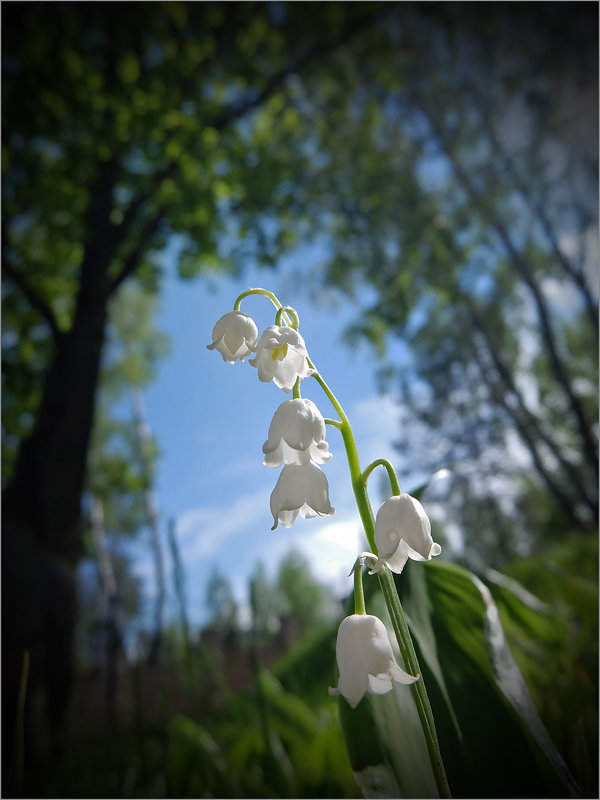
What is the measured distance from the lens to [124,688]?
168cm

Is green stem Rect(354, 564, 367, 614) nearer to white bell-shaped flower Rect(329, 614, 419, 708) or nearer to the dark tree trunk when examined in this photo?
white bell-shaped flower Rect(329, 614, 419, 708)

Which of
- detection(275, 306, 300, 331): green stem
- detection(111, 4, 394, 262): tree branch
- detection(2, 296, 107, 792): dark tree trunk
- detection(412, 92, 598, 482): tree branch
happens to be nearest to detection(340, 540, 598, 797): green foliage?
detection(275, 306, 300, 331): green stem

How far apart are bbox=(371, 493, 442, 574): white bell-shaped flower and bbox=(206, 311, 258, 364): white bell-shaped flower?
5.0 inches

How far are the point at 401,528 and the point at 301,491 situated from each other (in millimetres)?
59

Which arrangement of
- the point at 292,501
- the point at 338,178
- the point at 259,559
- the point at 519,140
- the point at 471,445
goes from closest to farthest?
the point at 292,501, the point at 259,559, the point at 471,445, the point at 519,140, the point at 338,178

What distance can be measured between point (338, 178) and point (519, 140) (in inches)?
25.8

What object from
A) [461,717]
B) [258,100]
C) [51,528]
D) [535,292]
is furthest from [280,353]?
[258,100]

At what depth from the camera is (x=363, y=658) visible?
0.28 m

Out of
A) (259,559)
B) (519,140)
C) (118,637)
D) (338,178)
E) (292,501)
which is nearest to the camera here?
(292,501)

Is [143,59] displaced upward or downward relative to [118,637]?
upward

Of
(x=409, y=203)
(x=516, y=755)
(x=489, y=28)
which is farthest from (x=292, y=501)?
(x=489, y=28)

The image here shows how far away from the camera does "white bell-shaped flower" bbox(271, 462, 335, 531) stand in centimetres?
30

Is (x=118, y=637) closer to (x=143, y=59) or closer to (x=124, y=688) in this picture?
(x=124, y=688)

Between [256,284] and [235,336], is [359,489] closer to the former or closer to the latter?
[235,336]
